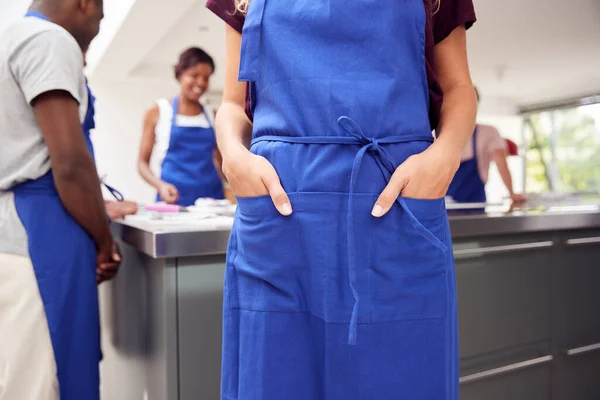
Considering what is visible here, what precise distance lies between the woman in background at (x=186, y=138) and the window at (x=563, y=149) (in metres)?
7.18

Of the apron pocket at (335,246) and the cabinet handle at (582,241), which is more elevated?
the apron pocket at (335,246)

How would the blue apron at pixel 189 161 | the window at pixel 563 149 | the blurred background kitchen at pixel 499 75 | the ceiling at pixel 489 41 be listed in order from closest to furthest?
the blue apron at pixel 189 161, the ceiling at pixel 489 41, the blurred background kitchen at pixel 499 75, the window at pixel 563 149

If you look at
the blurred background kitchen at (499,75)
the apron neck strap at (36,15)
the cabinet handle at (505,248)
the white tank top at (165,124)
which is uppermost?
the blurred background kitchen at (499,75)

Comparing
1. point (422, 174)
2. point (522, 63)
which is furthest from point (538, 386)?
point (522, 63)

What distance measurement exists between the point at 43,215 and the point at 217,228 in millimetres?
354

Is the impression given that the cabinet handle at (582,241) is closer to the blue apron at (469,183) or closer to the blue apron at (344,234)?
the blue apron at (469,183)

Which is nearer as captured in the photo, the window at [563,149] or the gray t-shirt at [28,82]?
the gray t-shirt at [28,82]

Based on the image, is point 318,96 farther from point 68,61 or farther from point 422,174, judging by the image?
point 68,61

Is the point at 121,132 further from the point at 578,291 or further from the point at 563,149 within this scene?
the point at 563,149

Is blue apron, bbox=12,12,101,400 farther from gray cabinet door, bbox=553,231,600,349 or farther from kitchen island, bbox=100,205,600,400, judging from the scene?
gray cabinet door, bbox=553,231,600,349

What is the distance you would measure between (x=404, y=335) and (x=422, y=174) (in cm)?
20

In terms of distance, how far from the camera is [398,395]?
2.21 feet

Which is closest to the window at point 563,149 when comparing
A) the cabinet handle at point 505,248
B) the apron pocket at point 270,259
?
the cabinet handle at point 505,248

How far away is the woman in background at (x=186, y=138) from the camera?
234 cm
